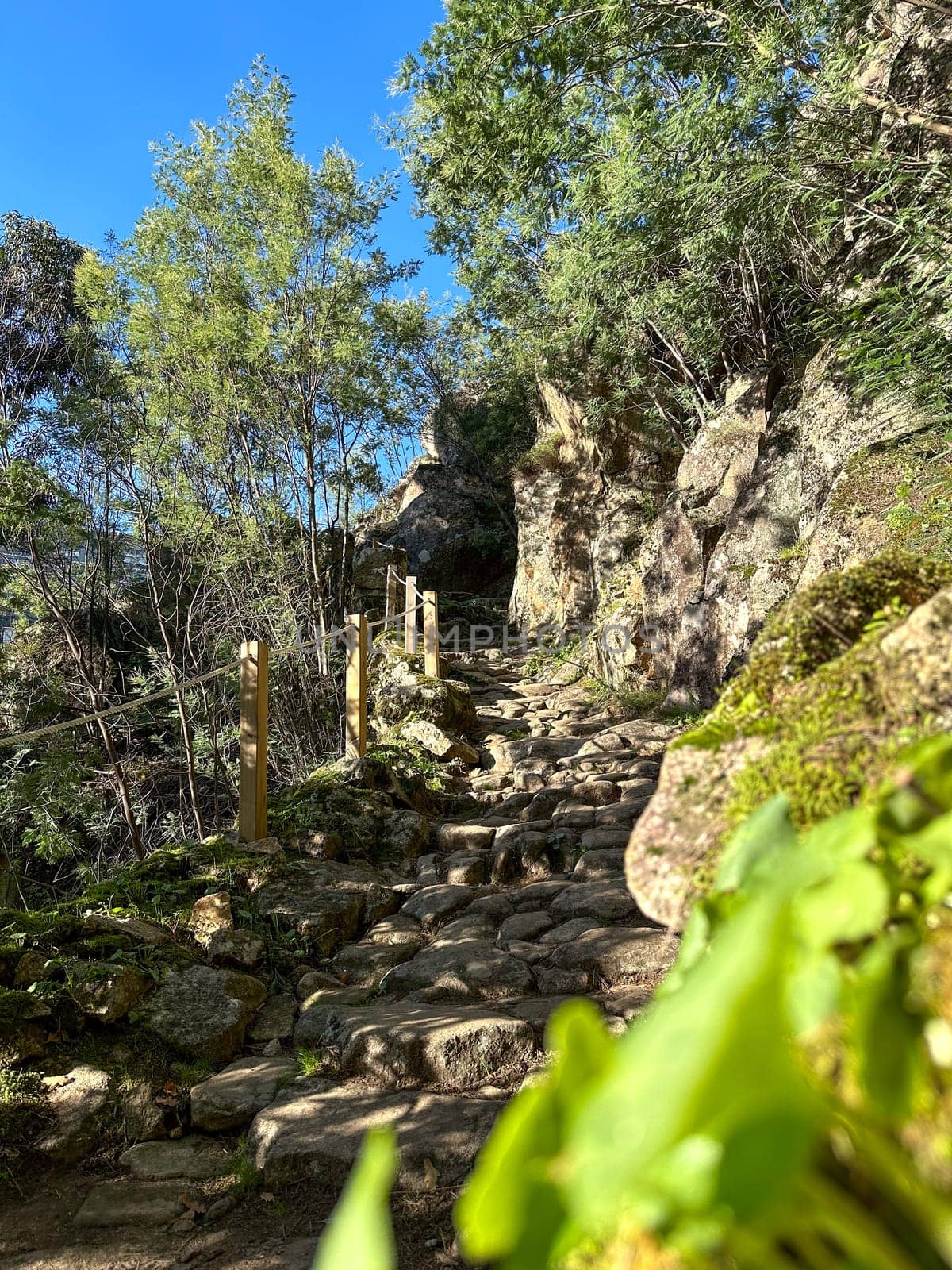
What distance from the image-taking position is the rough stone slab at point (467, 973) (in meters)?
3.30

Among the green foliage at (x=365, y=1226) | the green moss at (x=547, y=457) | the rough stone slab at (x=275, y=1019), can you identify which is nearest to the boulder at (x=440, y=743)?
the rough stone slab at (x=275, y=1019)

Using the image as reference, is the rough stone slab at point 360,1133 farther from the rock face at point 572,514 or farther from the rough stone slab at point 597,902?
the rock face at point 572,514

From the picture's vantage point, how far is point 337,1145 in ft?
7.77

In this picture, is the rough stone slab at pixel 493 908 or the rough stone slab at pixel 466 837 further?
the rough stone slab at pixel 466 837

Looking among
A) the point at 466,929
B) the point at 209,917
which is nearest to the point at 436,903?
the point at 466,929

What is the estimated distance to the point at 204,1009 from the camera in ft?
10.4

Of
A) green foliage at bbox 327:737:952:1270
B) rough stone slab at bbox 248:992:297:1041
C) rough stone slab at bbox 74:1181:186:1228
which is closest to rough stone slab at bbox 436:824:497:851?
rough stone slab at bbox 248:992:297:1041

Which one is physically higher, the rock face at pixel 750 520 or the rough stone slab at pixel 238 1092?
the rock face at pixel 750 520

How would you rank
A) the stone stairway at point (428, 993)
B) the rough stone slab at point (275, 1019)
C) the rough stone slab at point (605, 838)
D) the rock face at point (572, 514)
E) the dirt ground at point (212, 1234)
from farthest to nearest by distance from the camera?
the rock face at point (572, 514) → the rough stone slab at point (605, 838) → the rough stone slab at point (275, 1019) → the stone stairway at point (428, 993) → the dirt ground at point (212, 1234)

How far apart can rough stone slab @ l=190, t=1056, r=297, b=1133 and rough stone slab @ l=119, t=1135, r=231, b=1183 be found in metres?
0.07

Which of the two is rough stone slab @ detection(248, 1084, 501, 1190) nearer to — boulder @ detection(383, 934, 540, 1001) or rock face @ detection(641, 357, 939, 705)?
boulder @ detection(383, 934, 540, 1001)

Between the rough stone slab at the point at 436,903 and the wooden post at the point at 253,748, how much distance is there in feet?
3.51

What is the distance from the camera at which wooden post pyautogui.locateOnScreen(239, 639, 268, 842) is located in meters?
4.66

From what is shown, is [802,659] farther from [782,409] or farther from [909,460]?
[782,409]
